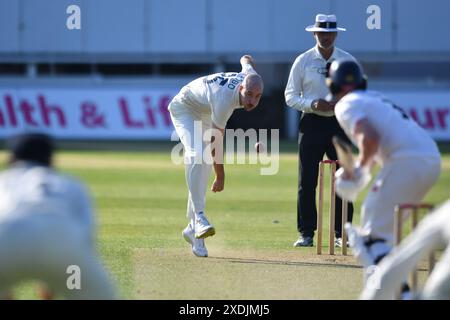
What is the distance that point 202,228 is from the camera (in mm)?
10383

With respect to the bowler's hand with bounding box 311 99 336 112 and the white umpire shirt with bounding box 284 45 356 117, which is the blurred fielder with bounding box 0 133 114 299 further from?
the white umpire shirt with bounding box 284 45 356 117

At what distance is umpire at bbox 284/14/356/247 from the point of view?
11461 millimetres

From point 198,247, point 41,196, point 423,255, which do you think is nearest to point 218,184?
point 198,247

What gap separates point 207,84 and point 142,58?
79.8 ft

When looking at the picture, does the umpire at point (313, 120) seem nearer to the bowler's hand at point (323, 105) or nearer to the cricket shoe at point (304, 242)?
the cricket shoe at point (304, 242)

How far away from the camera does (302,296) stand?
26.8 ft

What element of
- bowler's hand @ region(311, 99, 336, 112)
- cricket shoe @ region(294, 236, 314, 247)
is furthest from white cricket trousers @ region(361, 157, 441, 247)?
cricket shoe @ region(294, 236, 314, 247)

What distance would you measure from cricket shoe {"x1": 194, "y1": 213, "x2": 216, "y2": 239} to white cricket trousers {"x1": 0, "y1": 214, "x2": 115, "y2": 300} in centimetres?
464

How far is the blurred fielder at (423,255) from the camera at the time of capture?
583 centimetres

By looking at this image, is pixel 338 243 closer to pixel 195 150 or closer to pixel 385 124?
pixel 195 150

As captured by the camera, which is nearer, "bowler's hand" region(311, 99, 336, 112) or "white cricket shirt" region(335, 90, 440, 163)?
"white cricket shirt" region(335, 90, 440, 163)

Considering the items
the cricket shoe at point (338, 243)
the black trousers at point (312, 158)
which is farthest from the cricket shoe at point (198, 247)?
the cricket shoe at point (338, 243)

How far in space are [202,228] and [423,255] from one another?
4.53 metres
